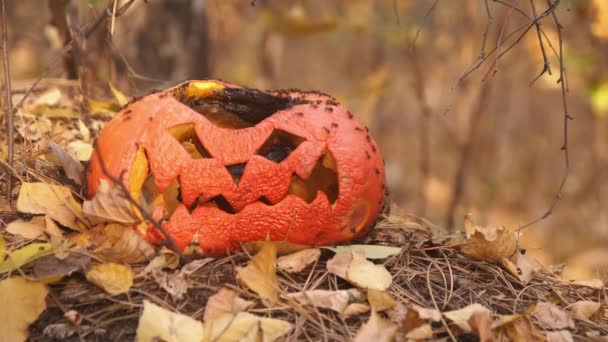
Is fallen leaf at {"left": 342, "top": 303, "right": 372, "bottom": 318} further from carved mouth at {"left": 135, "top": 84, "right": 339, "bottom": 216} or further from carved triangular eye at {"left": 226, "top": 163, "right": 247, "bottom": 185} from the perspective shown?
carved triangular eye at {"left": 226, "top": 163, "right": 247, "bottom": 185}

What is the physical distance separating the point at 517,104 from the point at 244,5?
4.16 m

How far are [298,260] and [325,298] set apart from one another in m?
0.16

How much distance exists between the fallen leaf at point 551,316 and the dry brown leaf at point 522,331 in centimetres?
10

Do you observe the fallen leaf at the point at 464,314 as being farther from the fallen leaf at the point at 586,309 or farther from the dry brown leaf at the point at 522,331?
the fallen leaf at the point at 586,309

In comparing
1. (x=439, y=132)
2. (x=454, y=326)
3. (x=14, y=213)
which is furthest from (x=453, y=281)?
(x=439, y=132)

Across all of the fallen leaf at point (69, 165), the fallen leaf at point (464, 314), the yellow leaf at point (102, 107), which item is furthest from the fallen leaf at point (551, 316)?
the yellow leaf at point (102, 107)

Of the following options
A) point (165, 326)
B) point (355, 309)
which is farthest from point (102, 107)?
point (355, 309)

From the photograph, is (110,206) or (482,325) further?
(110,206)

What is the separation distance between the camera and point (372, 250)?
6.12 feet

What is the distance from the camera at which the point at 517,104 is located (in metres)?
8.60

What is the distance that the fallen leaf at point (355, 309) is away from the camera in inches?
64.1

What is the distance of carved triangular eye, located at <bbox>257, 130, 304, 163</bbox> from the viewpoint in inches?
74.1

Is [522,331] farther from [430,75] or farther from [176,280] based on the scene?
[430,75]

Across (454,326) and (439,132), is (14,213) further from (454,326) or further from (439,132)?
(439,132)
